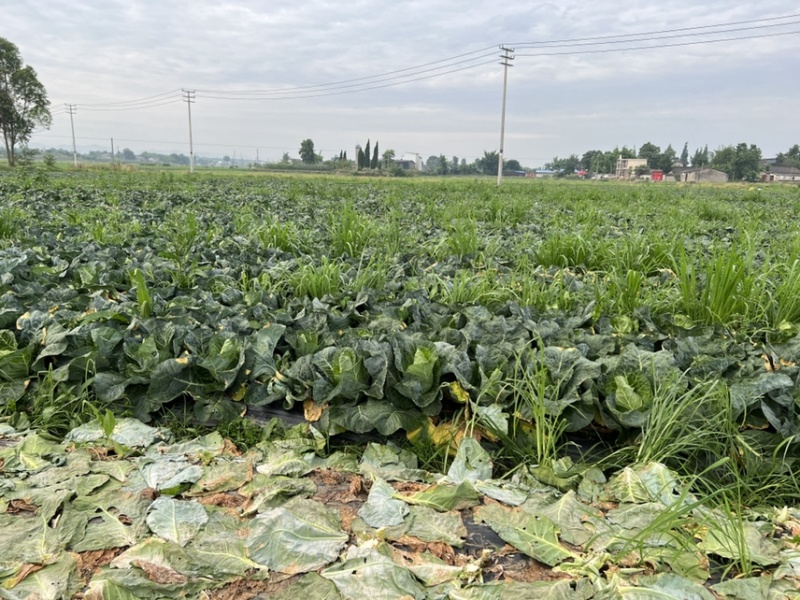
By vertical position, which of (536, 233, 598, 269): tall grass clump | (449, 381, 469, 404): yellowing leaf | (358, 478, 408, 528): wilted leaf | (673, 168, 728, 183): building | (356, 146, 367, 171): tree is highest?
(356, 146, 367, 171): tree

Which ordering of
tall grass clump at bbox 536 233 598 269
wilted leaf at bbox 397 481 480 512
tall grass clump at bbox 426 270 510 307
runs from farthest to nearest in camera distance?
tall grass clump at bbox 536 233 598 269 → tall grass clump at bbox 426 270 510 307 → wilted leaf at bbox 397 481 480 512

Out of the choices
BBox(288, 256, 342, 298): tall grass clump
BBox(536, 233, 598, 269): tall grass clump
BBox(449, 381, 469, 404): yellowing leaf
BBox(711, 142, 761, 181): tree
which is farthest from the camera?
BBox(711, 142, 761, 181): tree

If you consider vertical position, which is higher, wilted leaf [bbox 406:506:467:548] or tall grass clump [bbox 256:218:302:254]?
tall grass clump [bbox 256:218:302:254]

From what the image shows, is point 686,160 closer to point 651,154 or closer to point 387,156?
point 651,154

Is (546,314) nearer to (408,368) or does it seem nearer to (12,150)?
(408,368)

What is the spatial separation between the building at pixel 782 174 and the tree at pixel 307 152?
185 ft

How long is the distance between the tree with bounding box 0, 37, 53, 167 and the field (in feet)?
140

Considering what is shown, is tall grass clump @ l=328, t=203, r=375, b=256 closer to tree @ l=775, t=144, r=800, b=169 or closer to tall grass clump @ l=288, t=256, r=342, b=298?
tall grass clump @ l=288, t=256, r=342, b=298

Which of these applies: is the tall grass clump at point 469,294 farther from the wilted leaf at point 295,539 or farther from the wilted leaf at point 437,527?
the wilted leaf at point 295,539

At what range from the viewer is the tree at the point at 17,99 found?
3641cm

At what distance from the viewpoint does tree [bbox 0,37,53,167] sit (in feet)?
119

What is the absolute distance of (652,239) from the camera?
16.0 feet

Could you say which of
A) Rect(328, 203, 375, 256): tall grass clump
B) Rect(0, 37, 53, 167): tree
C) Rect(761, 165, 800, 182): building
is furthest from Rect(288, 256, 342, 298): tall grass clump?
Rect(761, 165, 800, 182): building

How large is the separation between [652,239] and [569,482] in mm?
3794
